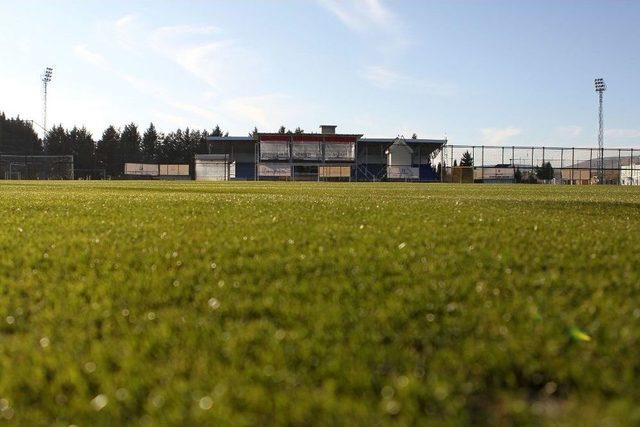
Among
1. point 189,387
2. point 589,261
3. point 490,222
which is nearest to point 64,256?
point 189,387

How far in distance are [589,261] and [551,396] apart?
200cm

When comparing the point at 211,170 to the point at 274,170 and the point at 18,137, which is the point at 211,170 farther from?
the point at 18,137

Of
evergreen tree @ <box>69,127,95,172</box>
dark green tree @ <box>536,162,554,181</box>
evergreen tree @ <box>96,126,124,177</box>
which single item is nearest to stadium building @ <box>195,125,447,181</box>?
dark green tree @ <box>536,162,554,181</box>

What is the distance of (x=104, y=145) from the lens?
90438 mm

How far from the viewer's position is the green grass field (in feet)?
5.69

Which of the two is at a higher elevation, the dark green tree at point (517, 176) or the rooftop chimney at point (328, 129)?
the rooftop chimney at point (328, 129)

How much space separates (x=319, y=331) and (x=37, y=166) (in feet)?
229

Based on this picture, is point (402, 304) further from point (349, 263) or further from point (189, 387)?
point (189, 387)

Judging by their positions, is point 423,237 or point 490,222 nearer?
point 423,237

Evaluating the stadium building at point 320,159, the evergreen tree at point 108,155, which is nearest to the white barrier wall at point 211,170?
the stadium building at point 320,159

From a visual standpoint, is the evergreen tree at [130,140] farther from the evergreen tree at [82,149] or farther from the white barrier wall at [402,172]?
the white barrier wall at [402,172]

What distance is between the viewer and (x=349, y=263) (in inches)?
135

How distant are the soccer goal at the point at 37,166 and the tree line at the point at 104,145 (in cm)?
1221

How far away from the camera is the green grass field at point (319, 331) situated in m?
1.73
